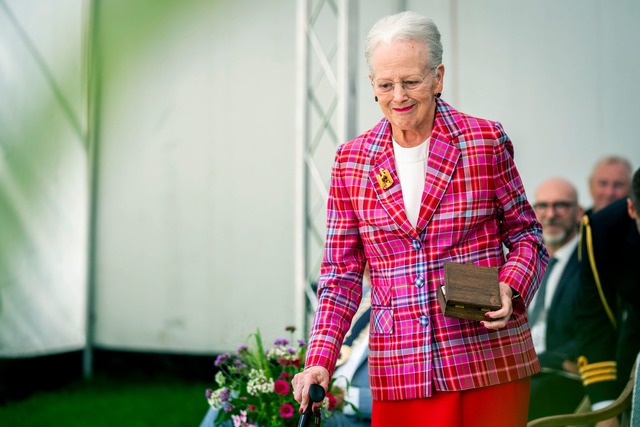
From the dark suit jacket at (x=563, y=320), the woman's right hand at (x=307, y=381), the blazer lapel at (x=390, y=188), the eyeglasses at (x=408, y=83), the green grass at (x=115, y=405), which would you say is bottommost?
the green grass at (x=115, y=405)

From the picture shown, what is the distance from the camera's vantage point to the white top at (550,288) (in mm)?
4391

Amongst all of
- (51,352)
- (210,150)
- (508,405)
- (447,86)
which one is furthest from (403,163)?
(51,352)

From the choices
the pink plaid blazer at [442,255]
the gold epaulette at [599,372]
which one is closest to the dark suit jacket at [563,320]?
the gold epaulette at [599,372]

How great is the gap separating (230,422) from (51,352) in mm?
5043

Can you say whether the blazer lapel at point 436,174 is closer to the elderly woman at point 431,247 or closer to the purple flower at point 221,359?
the elderly woman at point 431,247

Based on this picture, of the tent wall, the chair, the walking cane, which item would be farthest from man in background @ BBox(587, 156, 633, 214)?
the walking cane

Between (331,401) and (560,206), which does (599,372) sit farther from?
(560,206)

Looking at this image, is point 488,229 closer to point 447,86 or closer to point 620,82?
point 620,82

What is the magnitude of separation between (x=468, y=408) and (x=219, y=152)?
19.0 feet

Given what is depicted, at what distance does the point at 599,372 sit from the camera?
2.51 metres

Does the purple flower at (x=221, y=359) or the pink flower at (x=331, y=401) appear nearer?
the pink flower at (x=331, y=401)

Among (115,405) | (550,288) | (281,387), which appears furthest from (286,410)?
(115,405)

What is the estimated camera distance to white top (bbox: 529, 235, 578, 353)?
4391 mm

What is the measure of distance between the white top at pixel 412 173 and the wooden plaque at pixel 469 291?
153 mm
